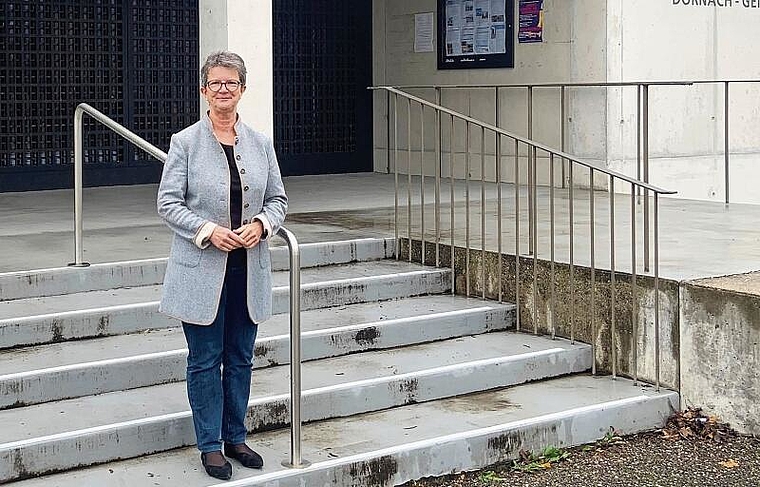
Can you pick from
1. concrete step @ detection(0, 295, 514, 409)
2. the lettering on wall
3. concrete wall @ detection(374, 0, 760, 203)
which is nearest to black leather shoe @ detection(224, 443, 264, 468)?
concrete step @ detection(0, 295, 514, 409)

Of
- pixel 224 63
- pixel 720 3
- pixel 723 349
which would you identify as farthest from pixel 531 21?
pixel 224 63

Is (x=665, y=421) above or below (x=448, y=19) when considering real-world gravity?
below

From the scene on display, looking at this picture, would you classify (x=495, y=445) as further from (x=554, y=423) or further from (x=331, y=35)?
(x=331, y=35)

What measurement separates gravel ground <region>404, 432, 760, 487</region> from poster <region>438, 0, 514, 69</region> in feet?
18.8

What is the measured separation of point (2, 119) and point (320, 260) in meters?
4.43

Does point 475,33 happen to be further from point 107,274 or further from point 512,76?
point 107,274

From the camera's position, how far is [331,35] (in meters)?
12.0

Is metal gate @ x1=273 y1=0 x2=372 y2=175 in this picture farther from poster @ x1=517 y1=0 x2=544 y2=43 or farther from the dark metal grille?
poster @ x1=517 y1=0 x2=544 y2=43

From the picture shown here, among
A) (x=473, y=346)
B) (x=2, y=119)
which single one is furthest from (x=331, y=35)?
(x=473, y=346)

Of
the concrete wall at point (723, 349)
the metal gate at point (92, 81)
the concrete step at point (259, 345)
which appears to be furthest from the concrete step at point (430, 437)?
the metal gate at point (92, 81)

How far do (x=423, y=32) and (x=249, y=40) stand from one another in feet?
13.7

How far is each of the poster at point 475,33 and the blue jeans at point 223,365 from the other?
6.68 metres

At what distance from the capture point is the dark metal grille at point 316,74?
38.4ft

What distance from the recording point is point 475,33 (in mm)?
11102
